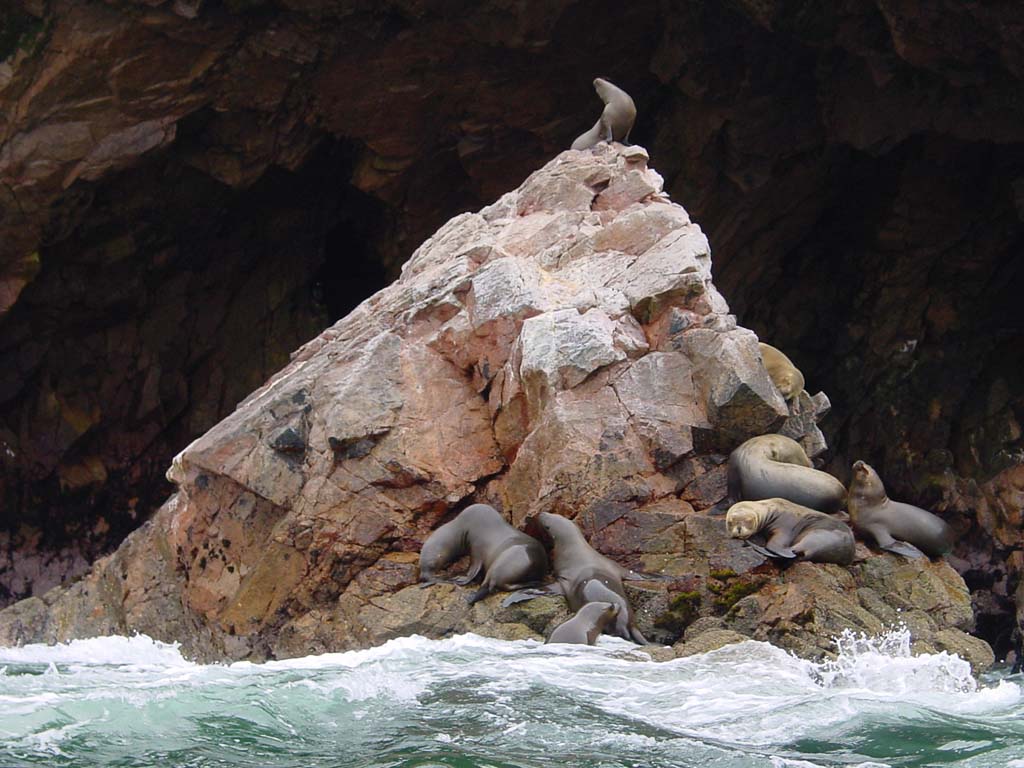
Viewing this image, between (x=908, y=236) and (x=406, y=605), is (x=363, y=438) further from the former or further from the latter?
(x=908, y=236)

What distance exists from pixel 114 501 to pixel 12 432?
1.79 m

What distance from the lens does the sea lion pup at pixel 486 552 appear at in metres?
9.34

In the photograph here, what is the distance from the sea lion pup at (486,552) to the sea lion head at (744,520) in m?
1.30

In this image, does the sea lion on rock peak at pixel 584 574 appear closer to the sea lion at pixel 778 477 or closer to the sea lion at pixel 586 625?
the sea lion at pixel 586 625

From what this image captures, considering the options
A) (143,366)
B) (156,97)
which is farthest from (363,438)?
(143,366)

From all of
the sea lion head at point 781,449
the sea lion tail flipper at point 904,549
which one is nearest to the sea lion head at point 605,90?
the sea lion head at point 781,449

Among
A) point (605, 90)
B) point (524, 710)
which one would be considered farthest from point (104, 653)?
point (605, 90)

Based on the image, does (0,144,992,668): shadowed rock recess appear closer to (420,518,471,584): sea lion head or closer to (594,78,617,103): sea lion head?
(420,518,471,584): sea lion head

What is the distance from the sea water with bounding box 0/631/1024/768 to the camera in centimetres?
612

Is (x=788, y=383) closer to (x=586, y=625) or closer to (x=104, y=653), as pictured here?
(x=586, y=625)

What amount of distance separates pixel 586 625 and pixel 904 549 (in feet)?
9.10

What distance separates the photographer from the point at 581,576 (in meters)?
8.99

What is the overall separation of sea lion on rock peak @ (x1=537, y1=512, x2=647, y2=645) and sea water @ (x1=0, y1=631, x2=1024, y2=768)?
0.68ft

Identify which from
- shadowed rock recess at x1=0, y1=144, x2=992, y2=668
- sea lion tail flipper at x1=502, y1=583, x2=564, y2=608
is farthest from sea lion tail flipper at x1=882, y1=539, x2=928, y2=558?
sea lion tail flipper at x1=502, y1=583, x2=564, y2=608
